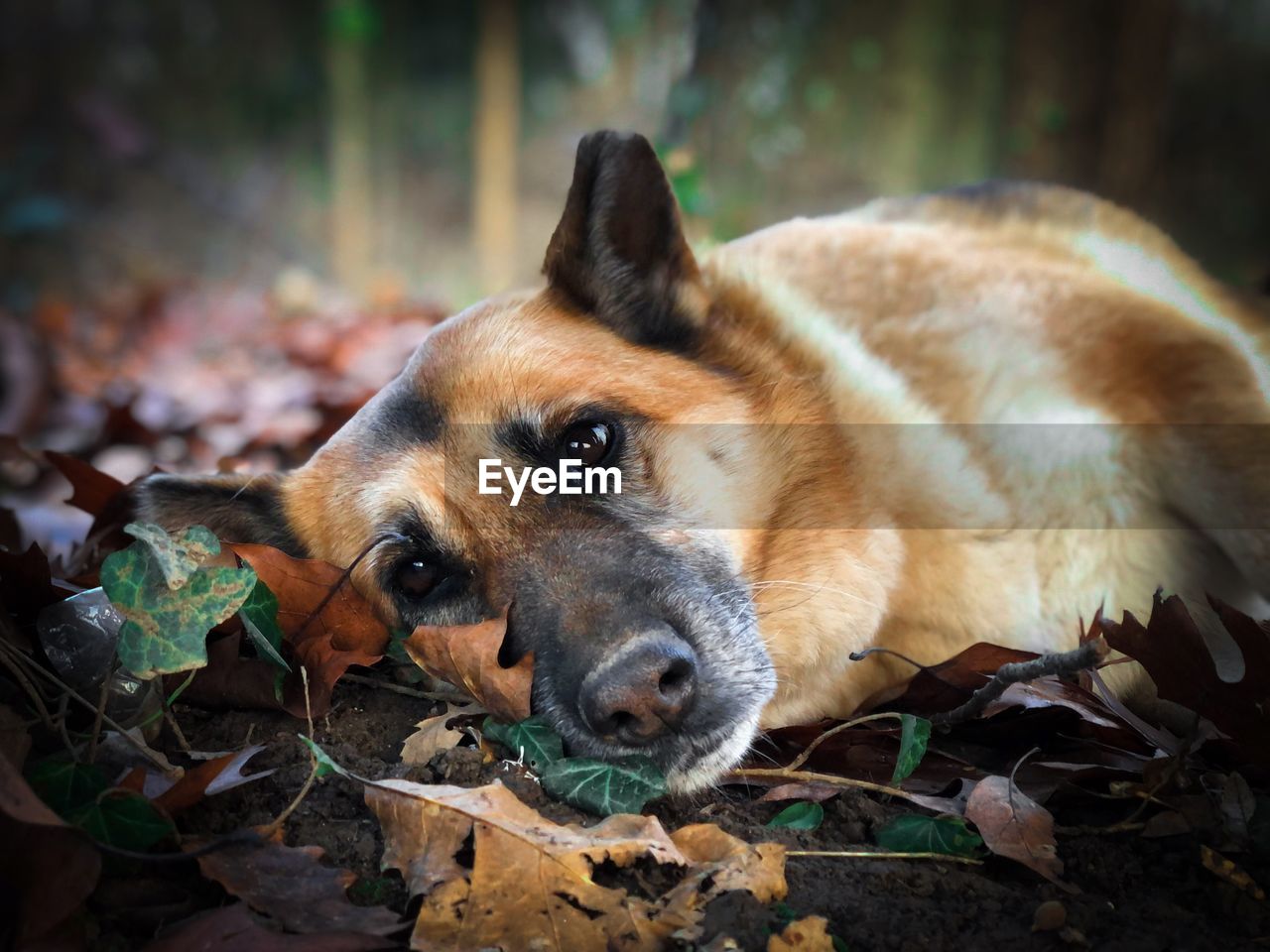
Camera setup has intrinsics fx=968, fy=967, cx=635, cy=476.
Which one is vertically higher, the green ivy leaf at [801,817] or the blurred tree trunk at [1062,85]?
the blurred tree trunk at [1062,85]

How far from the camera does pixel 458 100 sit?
12766mm

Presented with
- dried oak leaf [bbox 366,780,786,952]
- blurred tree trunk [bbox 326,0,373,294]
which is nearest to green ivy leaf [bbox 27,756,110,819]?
dried oak leaf [bbox 366,780,786,952]

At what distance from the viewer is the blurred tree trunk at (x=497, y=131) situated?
1195cm

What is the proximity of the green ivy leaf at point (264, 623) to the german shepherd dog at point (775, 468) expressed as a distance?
350mm

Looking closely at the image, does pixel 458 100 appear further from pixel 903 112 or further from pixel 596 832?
pixel 596 832

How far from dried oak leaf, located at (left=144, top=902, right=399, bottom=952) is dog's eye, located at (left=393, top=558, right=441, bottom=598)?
39.3 inches

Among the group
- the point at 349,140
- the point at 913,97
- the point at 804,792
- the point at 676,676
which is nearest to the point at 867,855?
the point at 804,792

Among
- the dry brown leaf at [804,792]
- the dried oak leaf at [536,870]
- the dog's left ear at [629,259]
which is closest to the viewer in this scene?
the dried oak leaf at [536,870]

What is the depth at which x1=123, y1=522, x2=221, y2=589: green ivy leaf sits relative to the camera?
5.59 feet

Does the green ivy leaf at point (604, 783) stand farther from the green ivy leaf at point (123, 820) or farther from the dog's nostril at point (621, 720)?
the green ivy leaf at point (123, 820)

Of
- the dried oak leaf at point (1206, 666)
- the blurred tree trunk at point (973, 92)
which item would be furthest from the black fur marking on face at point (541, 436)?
the blurred tree trunk at point (973, 92)

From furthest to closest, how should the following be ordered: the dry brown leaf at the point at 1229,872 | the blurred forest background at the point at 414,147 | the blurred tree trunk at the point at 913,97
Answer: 1. the blurred tree trunk at the point at 913,97
2. the blurred forest background at the point at 414,147
3. the dry brown leaf at the point at 1229,872

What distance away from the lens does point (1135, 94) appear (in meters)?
6.71

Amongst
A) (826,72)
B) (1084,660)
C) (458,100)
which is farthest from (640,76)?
(1084,660)
